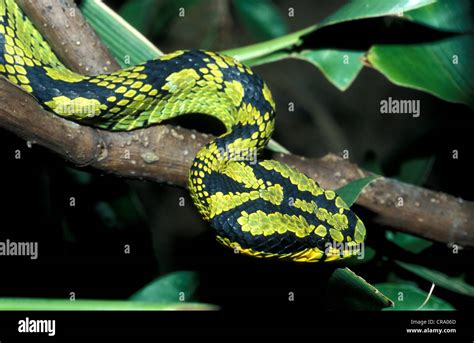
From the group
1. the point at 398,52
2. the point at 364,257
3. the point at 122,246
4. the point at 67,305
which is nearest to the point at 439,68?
the point at 398,52

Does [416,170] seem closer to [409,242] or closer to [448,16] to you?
[409,242]

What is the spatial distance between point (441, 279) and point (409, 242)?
23 centimetres

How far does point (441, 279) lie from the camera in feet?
7.73

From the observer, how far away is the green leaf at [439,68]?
2248 millimetres

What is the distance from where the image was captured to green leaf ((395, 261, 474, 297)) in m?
2.28

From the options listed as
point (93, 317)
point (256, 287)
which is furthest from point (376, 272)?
point (93, 317)

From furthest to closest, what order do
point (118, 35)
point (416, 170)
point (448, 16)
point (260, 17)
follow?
point (260, 17) → point (416, 170) → point (448, 16) → point (118, 35)

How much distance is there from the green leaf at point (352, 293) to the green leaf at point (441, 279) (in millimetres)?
674

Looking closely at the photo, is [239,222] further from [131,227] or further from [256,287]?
[131,227]

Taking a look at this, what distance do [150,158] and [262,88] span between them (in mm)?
499

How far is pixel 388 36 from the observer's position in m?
2.38

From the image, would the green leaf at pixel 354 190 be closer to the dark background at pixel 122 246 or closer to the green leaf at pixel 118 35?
the dark background at pixel 122 246

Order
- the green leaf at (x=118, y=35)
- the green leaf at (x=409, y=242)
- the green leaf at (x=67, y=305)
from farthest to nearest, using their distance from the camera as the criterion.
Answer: the green leaf at (x=409, y=242) → the green leaf at (x=118, y=35) → the green leaf at (x=67, y=305)

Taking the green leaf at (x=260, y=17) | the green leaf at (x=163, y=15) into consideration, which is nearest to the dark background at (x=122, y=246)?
the green leaf at (x=260, y=17)
